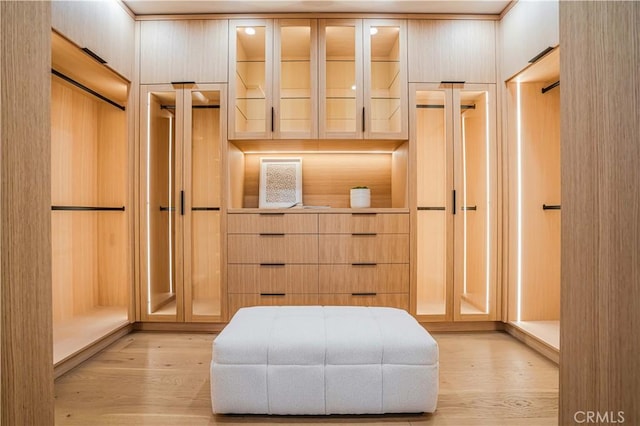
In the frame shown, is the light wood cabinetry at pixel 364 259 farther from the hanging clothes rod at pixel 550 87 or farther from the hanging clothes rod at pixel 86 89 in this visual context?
the hanging clothes rod at pixel 86 89

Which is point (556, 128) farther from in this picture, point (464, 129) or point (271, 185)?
point (271, 185)

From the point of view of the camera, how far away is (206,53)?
9.59 ft

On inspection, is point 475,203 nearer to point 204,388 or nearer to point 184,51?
point 204,388

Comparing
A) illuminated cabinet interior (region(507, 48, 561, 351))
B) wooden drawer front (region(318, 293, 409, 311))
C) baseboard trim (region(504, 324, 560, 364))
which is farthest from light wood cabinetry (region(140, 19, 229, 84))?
baseboard trim (region(504, 324, 560, 364))

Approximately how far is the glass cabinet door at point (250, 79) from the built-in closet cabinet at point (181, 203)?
129 mm

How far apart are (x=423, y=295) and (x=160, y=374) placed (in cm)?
201

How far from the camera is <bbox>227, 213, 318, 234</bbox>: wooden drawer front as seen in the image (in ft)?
9.55

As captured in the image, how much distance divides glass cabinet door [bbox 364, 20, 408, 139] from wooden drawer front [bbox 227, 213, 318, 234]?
860mm

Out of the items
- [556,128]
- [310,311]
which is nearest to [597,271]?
[310,311]

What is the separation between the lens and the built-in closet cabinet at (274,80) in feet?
9.50

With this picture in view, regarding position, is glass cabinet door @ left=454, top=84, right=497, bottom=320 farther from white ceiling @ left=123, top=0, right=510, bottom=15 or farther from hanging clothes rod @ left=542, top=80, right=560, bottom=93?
white ceiling @ left=123, top=0, right=510, bottom=15

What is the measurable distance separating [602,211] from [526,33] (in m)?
2.51

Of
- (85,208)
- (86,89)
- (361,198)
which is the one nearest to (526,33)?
(361,198)

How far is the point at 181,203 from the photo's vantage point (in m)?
2.93
